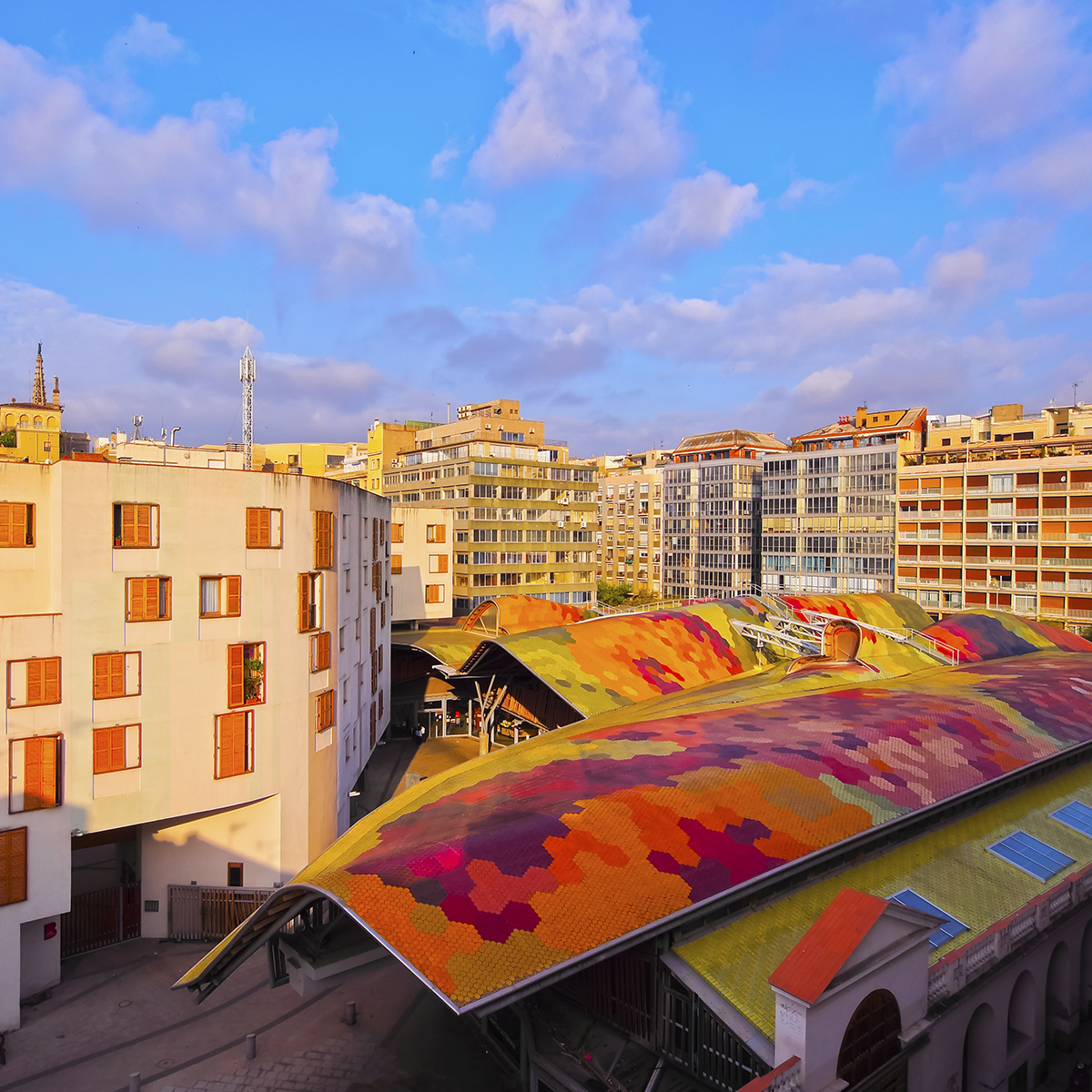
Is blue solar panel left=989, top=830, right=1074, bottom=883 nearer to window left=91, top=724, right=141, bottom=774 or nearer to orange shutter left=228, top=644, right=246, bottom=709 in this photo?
orange shutter left=228, top=644, right=246, bottom=709

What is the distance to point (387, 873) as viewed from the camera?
1845 centimetres

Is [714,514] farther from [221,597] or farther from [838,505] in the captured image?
[221,597]

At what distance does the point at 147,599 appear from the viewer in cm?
2978

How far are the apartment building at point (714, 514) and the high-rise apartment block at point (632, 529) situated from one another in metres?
6.00

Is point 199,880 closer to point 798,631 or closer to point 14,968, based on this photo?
point 14,968

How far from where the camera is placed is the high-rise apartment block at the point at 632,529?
159875mm

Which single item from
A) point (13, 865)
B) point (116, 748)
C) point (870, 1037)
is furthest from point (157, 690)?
point (870, 1037)

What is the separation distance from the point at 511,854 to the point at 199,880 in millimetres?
20225

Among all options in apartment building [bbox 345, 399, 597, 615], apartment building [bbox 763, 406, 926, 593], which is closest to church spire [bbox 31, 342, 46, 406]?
apartment building [bbox 345, 399, 597, 615]

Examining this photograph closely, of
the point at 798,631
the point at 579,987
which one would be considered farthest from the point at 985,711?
the point at 798,631

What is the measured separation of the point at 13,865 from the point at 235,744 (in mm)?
7948

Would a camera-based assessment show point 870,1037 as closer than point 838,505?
Yes

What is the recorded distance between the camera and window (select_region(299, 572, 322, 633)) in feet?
109

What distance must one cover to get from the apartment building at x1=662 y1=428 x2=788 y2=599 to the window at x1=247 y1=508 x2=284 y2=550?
10639cm
